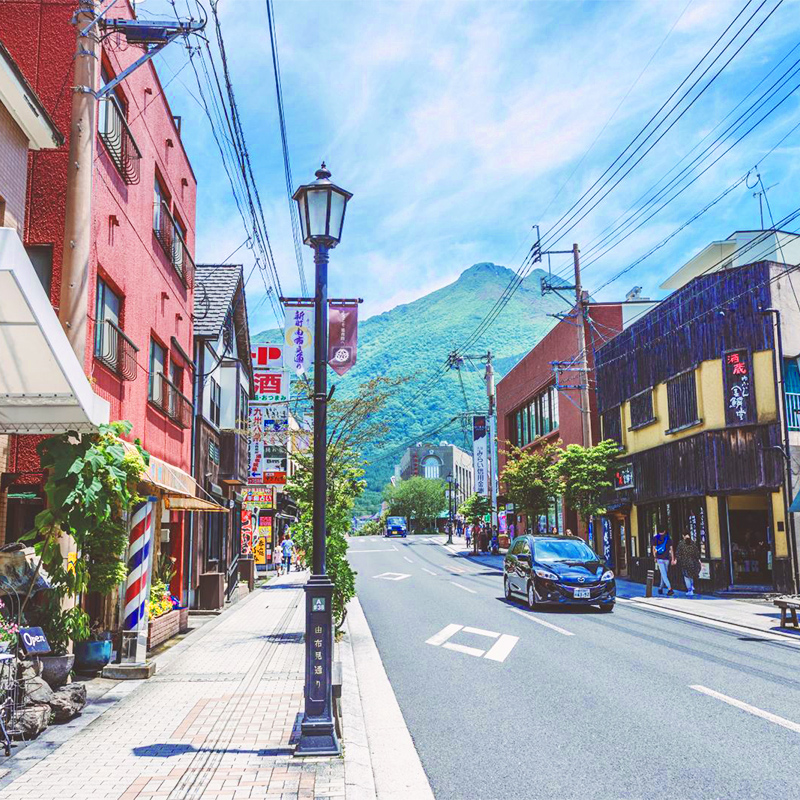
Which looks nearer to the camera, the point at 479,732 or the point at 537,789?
the point at 537,789

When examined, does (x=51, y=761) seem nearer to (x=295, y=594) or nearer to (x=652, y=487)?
(x=295, y=594)

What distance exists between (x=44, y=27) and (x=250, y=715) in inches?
390

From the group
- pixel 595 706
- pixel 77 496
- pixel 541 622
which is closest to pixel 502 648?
pixel 541 622

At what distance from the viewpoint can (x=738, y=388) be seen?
2334cm

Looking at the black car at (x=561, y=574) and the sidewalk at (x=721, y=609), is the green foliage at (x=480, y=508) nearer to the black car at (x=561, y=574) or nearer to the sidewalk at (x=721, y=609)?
the sidewalk at (x=721, y=609)

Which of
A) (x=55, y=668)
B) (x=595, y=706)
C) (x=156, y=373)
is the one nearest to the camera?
(x=595, y=706)

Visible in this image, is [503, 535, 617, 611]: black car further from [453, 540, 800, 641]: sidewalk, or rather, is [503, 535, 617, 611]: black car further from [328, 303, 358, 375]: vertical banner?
[328, 303, 358, 375]: vertical banner

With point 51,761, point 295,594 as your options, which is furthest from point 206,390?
point 51,761

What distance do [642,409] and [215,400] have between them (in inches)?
608

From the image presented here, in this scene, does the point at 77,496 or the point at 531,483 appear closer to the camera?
the point at 77,496

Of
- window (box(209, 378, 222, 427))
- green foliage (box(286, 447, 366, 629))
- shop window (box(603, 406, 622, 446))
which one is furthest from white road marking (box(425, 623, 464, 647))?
shop window (box(603, 406, 622, 446))

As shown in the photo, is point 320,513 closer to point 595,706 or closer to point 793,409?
point 595,706

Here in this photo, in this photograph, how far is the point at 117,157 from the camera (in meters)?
12.9

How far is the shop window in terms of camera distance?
3262 cm
